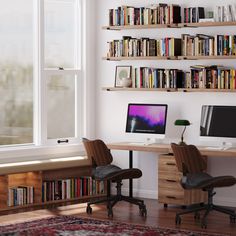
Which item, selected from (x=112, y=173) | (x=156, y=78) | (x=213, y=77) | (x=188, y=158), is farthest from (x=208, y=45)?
(x=112, y=173)

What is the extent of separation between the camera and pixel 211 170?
8555 mm

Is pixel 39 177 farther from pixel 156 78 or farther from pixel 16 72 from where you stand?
pixel 156 78

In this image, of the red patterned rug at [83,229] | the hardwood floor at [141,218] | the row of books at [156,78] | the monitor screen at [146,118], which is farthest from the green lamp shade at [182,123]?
the red patterned rug at [83,229]

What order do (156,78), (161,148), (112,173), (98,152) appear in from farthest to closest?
(156,78) < (161,148) < (98,152) < (112,173)

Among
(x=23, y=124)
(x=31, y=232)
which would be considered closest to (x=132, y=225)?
(x=31, y=232)

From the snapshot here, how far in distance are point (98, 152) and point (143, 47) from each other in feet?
5.23

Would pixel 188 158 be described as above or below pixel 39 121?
below

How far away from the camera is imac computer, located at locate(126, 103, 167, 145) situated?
8.62 m

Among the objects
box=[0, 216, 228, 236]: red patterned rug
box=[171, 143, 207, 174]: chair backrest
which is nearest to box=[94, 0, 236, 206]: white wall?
box=[171, 143, 207, 174]: chair backrest

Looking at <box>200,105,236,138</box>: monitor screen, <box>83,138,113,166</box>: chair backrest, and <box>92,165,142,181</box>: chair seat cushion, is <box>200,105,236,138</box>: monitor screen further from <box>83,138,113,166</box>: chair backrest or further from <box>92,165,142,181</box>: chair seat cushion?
<box>83,138,113,166</box>: chair backrest

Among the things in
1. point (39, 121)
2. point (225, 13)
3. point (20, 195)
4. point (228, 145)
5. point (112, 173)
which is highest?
point (225, 13)

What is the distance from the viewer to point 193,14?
27.7ft

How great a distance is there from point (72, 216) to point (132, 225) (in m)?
0.82

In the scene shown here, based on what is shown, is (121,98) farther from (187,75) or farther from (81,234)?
(81,234)
